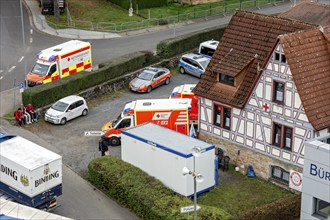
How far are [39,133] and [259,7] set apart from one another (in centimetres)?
3829

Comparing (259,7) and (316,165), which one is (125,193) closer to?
(316,165)

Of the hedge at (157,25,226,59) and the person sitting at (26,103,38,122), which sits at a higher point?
the hedge at (157,25,226,59)

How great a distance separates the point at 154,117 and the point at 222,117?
16.1ft

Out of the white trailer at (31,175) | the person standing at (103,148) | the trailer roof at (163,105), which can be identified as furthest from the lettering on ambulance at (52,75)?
the white trailer at (31,175)

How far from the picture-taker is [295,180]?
43.4 metres

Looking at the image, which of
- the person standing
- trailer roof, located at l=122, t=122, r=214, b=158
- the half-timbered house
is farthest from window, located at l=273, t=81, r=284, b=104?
the person standing

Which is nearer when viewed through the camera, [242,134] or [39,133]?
[242,134]

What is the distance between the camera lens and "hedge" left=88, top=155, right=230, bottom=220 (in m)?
38.8

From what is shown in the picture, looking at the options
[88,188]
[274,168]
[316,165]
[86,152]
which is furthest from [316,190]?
[86,152]

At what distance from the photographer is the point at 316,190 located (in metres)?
38.3

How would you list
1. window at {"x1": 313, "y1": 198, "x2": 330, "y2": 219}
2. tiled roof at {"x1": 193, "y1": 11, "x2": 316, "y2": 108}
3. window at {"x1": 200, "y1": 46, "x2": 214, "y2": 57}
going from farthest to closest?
window at {"x1": 200, "y1": 46, "x2": 214, "y2": 57}, tiled roof at {"x1": 193, "y1": 11, "x2": 316, "y2": 108}, window at {"x1": 313, "y1": 198, "x2": 330, "y2": 219}

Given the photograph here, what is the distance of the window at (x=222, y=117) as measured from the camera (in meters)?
47.1

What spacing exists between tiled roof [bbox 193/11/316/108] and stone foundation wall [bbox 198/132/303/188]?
9.70 feet

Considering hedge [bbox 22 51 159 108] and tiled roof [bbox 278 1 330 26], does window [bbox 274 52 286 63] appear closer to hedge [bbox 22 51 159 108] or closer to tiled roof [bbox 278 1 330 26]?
hedge [bbox 22 51 159 108]
